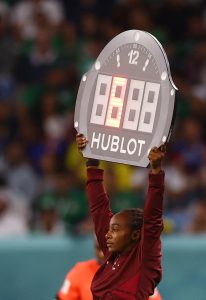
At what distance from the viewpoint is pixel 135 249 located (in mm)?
4867

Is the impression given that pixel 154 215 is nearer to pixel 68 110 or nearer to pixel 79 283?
pixel 79 283

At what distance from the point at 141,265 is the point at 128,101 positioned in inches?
27.9

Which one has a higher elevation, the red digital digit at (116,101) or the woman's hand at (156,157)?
the red digital digit at (116,101)

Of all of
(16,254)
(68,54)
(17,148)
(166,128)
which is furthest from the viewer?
(68,54)

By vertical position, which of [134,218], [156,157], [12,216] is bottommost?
[12,216]

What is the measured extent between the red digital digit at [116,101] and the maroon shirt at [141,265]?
0.35 m

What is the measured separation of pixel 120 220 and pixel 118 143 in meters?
0.36

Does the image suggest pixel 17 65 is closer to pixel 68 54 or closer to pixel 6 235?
pixel 68 54

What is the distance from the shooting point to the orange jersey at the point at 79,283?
6426 mm

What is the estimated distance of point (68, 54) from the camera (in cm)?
1031

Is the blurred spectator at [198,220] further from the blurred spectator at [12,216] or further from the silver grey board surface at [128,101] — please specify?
the silver grey board surface at [128,101]

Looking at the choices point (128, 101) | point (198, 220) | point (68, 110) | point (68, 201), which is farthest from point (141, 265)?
point (68, 110)

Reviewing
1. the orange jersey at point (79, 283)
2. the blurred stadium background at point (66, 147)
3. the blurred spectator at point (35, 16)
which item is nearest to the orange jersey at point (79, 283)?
the orange jersey at point (79, 283)

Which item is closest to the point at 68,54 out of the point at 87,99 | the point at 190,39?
the point at 190,39
